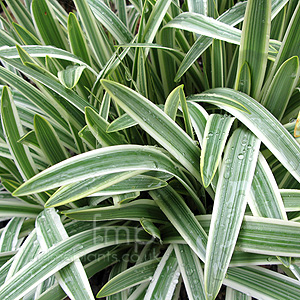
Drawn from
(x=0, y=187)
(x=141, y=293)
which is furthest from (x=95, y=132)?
(x=0, y=187)

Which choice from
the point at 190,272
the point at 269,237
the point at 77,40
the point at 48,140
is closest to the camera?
the point at 269,237

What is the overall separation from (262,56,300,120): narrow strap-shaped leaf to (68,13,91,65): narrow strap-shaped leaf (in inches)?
21.3

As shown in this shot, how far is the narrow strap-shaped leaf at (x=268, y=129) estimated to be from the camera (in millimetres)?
590

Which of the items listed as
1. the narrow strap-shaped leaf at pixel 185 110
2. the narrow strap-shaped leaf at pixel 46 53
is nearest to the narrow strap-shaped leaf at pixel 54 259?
the narrow strap-shaped leaf at pixel 185 110

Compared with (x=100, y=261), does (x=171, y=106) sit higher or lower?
higher

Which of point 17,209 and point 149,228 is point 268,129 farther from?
point 17,209

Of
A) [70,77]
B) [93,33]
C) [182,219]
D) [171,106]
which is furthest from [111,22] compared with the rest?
[182,219]

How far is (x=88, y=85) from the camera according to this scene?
38.0 inches

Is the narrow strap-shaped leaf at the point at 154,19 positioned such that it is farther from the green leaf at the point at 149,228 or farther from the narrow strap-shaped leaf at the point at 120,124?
the green leaf at the point at 149,228

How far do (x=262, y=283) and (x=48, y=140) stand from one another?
606 mm

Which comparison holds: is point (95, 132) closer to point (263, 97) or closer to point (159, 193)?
point (159, 193)

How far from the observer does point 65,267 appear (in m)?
0.64

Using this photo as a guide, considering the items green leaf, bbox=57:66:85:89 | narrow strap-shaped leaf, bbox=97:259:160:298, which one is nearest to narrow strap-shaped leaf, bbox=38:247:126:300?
narrow strap-shaped leaf, bbox=97:259:160:298

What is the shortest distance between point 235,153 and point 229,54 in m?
0.46
